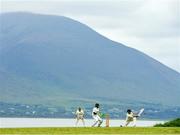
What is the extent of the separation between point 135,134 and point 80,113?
16.5 m

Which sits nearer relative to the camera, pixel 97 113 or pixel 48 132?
pixel 48 132

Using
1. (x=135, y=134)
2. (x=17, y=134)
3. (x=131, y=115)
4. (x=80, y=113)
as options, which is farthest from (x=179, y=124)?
(x=17, y=134)

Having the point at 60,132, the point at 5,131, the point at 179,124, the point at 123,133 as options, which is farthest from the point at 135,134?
the point at 179,124

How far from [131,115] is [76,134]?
13.1 metres

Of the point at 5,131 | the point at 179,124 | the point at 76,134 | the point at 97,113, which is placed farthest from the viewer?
the point at 179,124

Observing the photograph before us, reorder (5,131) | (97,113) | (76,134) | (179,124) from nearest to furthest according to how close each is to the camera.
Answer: (76,134) → (5,131) → (97,113) → (179,124)

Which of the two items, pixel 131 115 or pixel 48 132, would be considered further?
pixel 131 115

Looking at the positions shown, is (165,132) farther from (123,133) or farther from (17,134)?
(17,134)

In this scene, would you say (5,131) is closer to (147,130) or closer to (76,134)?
(76,134)

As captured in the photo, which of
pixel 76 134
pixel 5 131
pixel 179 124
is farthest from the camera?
pixel 179 124

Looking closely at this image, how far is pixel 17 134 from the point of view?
50.4 m

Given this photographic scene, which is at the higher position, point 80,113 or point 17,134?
point 80,113

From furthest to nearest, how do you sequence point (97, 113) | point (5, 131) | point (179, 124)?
point (179, 124), point (97, 113), point (5, 131)

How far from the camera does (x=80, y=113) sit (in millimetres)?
67188
